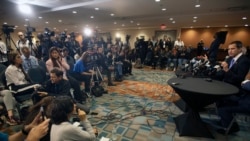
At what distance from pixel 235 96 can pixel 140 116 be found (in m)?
1.65

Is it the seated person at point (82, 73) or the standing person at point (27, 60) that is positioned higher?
the standing person at point (27, 60)

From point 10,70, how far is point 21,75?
0.71 feet

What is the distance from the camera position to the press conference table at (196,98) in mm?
1837

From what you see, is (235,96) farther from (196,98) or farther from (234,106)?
(196,98)

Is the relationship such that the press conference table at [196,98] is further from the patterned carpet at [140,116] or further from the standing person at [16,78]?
the standing person at [16,78]

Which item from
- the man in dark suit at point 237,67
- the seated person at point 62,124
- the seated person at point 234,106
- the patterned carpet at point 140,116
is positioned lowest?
the patterned carpet at point 140,116

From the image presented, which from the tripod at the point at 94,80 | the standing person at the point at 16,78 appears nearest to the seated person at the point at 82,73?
the tripod at the point at 94,80

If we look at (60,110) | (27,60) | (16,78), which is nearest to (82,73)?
(27,60)

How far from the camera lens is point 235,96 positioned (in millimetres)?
2391

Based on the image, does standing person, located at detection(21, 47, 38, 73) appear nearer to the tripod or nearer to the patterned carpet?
the tripod

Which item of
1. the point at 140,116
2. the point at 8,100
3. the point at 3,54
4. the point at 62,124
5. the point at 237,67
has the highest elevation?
the point at 3,54

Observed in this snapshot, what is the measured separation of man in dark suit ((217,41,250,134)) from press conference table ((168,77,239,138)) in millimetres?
324

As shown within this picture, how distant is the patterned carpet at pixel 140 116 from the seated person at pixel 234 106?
195 millimetres

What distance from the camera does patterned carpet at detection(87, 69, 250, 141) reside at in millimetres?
2174
